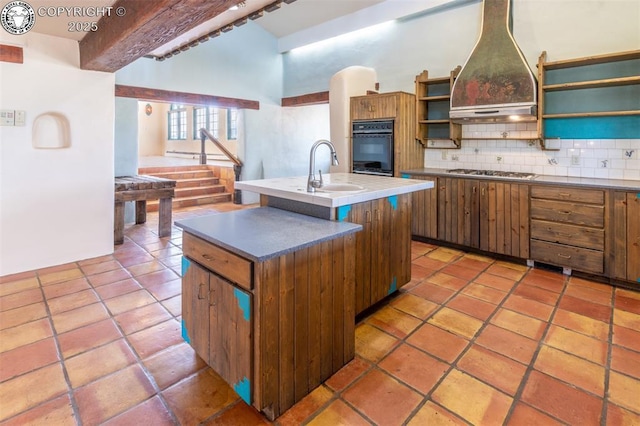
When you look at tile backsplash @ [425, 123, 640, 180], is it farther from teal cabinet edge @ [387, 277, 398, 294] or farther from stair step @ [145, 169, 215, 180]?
stair step @ [145, 169, 215, 180]

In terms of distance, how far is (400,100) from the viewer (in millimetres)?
4430

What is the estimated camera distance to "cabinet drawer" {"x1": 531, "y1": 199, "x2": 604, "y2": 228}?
10.1 feet

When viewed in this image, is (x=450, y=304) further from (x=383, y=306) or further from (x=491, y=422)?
(x=491, y=422)

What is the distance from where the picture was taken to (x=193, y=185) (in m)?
7.43

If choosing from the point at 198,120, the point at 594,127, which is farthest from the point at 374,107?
the point at 198,120

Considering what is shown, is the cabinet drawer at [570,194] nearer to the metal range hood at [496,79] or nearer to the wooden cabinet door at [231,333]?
the metal range hood at [496,79]

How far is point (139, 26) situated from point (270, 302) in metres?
1.86

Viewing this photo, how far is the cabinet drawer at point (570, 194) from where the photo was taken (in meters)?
3.07

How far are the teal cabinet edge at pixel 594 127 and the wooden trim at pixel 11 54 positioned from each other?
5.24 meters

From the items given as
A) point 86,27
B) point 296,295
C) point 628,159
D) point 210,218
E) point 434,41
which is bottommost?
point 296,295

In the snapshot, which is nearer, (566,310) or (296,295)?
(296,295)

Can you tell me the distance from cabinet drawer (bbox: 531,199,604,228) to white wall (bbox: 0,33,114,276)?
14.7 feet

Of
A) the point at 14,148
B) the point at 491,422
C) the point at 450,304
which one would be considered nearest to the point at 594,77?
the point at 450,304

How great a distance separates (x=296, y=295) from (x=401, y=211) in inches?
54.8
